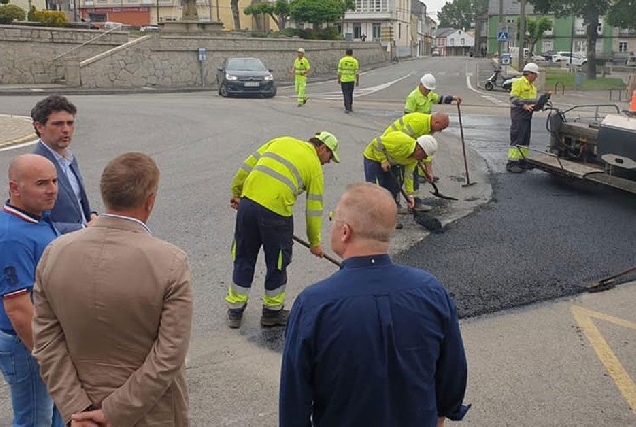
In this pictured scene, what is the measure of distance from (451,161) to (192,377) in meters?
9.26

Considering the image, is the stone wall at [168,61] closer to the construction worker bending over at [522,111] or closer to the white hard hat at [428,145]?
the construction worker bending over at [522,111]

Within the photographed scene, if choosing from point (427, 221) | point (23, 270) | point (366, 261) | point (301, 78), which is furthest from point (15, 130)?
point (366, 261)

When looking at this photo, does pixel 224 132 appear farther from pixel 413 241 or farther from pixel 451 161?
pixel 413 241

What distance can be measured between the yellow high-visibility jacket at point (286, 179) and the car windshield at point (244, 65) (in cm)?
2125

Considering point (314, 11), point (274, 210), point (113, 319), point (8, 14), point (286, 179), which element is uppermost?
point (314, 11)

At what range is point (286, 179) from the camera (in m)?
5.18

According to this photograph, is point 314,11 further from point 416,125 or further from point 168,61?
point 416,125

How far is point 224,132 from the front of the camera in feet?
50.7

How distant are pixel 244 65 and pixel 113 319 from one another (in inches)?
959

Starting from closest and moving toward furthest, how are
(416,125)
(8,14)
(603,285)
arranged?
(603,285) → (416,125) → (8,14)

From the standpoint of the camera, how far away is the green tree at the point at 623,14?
39781mm

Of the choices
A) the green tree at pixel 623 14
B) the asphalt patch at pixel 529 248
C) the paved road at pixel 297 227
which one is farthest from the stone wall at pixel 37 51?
the green tree at pixel 623 14

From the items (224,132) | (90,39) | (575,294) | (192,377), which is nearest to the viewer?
(192,377)

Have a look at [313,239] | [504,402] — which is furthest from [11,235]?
[504,402]
